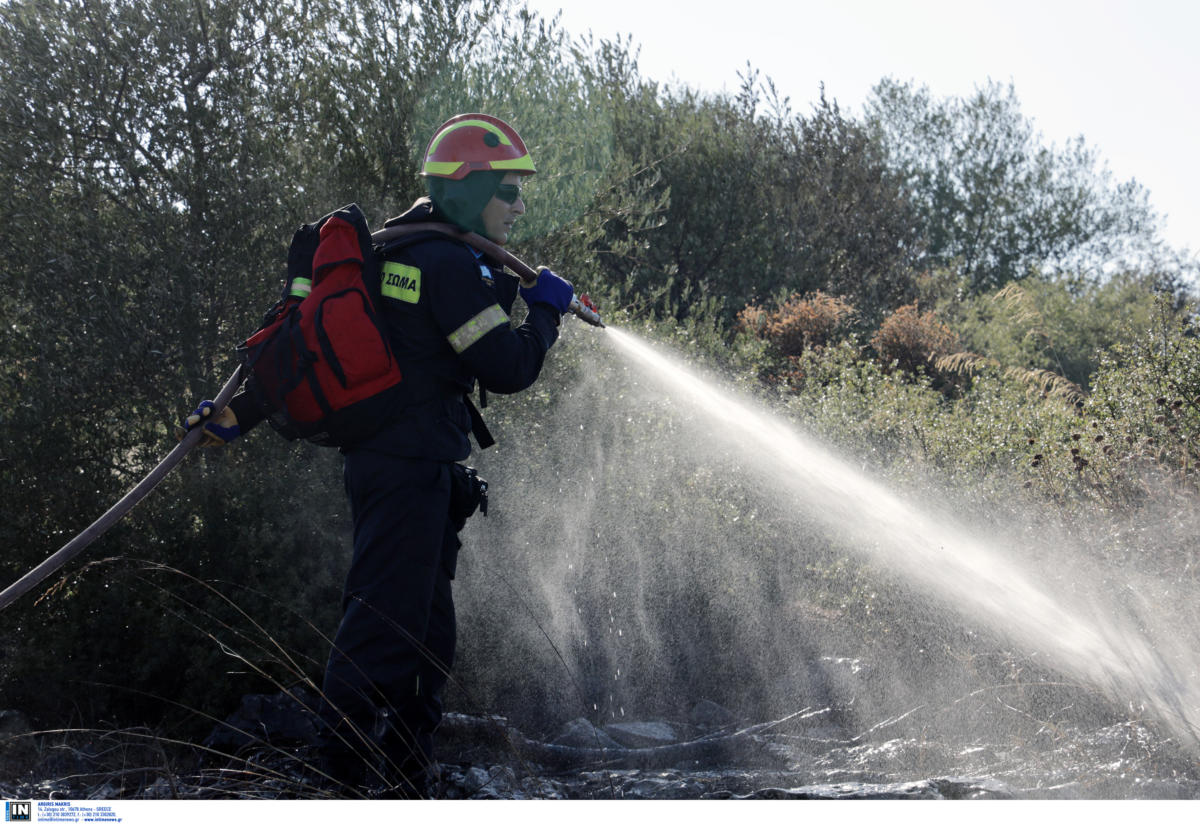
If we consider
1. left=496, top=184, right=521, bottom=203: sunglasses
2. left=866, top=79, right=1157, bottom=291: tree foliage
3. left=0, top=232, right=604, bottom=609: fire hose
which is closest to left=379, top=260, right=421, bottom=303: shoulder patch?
left=0, top=232, right=604, bottom=609: fire hose

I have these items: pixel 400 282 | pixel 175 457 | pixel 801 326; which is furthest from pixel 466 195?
pixel 801 326

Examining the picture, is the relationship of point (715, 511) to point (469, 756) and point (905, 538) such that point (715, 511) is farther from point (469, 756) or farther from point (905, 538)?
point (469, 756)

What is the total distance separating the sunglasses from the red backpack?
0.51 meters

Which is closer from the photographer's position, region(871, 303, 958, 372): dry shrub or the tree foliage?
region(871, 303, 958, 372): dry shrub

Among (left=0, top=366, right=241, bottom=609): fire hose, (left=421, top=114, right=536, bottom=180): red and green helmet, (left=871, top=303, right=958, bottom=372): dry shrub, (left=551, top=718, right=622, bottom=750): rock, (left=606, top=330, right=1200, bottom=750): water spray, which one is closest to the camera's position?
(left=0, top=366, right=241, bottom=609): fire hose

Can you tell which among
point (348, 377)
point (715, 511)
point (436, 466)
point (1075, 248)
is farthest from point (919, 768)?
point (1075, 248)

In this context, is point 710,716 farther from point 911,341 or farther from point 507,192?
point 911,341

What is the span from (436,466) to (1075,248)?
73.3 feet

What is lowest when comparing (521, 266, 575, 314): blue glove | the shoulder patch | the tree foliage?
A: the shoulder patch

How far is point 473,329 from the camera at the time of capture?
3174 millimetres

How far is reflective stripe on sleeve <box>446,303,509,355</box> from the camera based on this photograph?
10.4ft

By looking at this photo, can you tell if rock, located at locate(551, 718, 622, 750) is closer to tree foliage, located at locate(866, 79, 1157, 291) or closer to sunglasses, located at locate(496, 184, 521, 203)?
sunglasses, located at locate(496, 184, 521, 203)

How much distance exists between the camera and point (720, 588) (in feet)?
20.1

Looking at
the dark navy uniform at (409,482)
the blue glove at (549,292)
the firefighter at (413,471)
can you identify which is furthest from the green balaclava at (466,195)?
the blue glove at (549,292)
